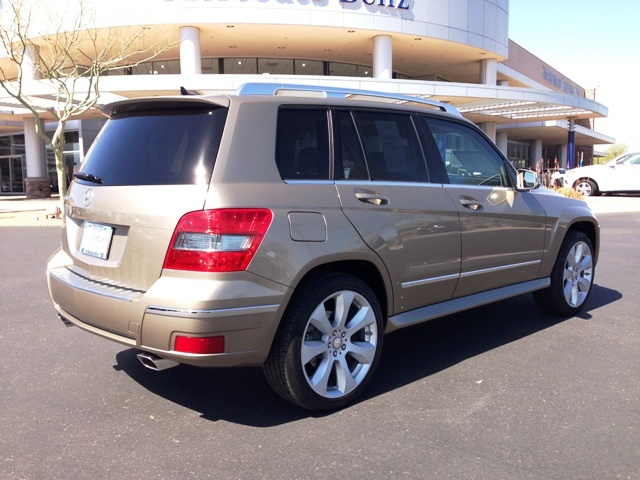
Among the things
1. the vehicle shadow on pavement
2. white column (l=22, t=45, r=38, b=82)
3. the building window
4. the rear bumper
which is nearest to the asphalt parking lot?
the vehicle shadow on pavement

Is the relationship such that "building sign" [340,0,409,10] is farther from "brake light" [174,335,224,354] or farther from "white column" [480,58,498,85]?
"brake light" [174,335,224,354]

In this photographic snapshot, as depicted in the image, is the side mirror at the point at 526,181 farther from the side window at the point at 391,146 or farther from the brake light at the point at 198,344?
the brake light at the point at 198,344

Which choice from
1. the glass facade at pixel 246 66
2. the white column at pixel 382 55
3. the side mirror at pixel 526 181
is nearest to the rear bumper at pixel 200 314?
the side mirror at pixel 526 181

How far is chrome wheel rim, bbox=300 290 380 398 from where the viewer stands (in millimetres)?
3197

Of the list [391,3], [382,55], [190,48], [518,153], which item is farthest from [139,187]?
[518,153]

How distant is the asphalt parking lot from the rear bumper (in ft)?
1.62

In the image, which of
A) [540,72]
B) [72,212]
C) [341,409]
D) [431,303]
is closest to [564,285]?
[431,303]

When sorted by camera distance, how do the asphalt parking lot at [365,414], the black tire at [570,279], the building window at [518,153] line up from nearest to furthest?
the asphalt parking lot at [365,414]
the black tire at [570,279]
the building window at [518,153]

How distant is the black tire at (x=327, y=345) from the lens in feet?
10.1

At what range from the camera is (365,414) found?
3.30m

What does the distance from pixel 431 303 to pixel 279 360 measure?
4.35 ft

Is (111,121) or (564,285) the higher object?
(111,121)

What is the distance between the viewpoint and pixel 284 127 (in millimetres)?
3277

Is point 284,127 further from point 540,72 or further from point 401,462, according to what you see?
point 540,72
